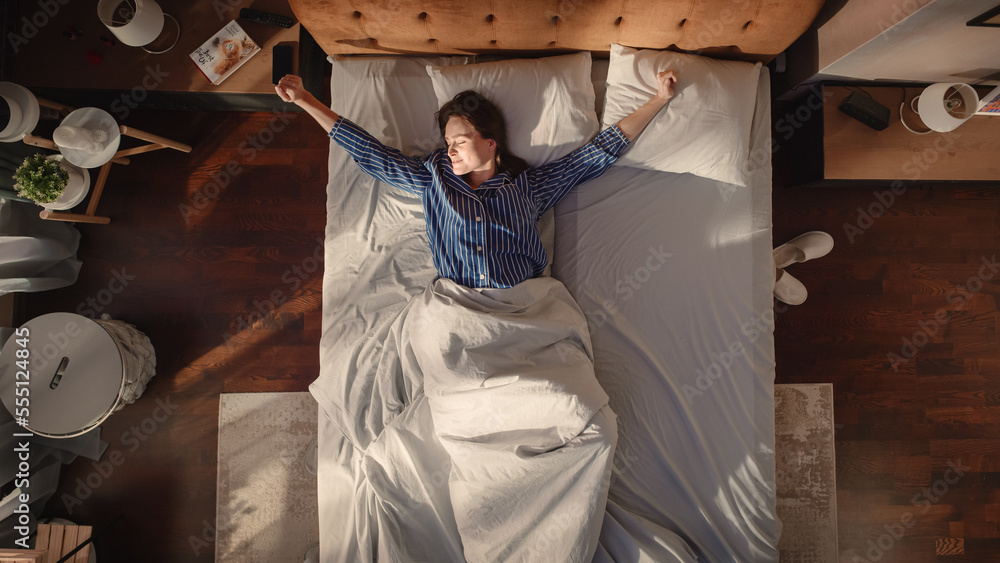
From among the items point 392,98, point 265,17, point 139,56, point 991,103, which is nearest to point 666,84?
point 392,98

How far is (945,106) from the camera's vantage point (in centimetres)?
161

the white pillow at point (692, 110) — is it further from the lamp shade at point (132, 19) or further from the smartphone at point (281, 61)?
the lamp shade at point (132, 19)

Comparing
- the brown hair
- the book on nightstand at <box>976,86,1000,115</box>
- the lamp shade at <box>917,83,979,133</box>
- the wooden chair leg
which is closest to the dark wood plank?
the book on nightstand at <box>976,86,1000,115</box>

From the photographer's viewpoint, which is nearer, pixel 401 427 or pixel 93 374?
pixel 401 427

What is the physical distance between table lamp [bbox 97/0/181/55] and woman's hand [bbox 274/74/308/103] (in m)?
0.45

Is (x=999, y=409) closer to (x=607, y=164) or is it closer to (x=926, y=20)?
(x=926, y=20)

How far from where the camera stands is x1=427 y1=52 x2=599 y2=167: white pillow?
5.81ft

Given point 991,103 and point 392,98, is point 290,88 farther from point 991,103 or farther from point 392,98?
point 991,103

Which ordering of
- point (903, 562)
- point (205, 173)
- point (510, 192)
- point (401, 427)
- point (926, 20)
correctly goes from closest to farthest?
1. point (926, 20)
2. point (401, 427)
3. point (510, 192)
4. point (903, 562)
5. point (205, 173)

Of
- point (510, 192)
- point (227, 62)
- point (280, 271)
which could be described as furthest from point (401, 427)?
point (227, 62)

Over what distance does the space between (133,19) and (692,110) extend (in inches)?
77.1

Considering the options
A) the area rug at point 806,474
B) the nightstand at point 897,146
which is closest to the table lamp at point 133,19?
the nightstand at point 897,146

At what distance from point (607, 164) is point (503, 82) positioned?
504 mm

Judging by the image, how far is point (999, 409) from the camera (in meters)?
2.16
